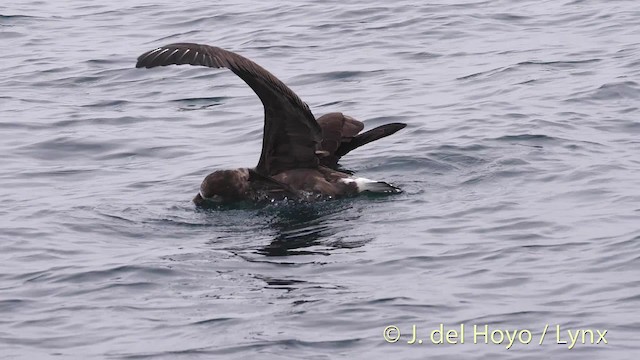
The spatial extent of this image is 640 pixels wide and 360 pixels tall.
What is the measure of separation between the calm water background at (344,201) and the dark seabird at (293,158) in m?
0.21

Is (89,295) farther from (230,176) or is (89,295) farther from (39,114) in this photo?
(39,114)

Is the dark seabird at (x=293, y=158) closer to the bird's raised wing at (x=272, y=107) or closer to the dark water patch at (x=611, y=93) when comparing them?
the bird's raised wing at (x=272, y=107)

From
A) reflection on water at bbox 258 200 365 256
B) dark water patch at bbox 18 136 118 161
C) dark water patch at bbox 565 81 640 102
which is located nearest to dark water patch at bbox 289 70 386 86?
dark water patch at bbox 565 81 640 102

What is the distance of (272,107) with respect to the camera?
446 inches

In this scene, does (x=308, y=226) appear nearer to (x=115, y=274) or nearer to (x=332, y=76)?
(x=115, y=274)

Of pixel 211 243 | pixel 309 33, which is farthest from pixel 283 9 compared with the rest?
pixel 211 243

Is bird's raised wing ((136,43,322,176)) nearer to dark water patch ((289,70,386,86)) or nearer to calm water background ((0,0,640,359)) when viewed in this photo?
calm water background ((0,0,640,359))

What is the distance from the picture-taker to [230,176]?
1170cm

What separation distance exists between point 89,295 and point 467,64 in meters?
8.39

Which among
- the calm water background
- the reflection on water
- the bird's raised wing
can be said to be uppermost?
the bird's raised wing

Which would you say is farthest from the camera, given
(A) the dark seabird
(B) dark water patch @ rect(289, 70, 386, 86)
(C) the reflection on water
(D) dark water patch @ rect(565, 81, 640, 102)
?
(B) dark water patch @ rect(289, 70, 386, 86)

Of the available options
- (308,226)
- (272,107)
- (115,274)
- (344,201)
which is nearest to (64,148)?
(272,107)

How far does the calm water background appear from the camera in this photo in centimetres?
835

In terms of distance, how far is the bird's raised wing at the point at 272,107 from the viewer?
10594 millimetres
